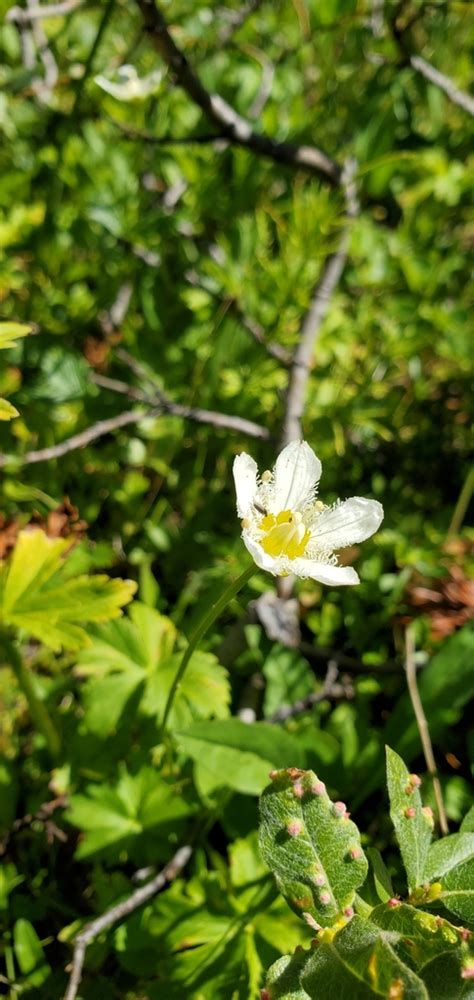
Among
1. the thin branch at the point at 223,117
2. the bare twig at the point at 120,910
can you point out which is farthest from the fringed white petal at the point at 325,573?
the thin branch at the point at 223,117

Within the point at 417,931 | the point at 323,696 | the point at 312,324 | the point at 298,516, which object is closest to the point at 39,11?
the point at 312,324

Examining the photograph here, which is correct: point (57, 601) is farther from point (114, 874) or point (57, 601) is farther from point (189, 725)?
point (114, 874)

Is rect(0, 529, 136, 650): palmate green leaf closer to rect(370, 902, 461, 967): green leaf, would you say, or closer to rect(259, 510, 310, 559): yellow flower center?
rect(259, 510, 310, 559): yellow flower center

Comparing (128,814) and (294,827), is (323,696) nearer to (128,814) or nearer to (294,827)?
(128,814)

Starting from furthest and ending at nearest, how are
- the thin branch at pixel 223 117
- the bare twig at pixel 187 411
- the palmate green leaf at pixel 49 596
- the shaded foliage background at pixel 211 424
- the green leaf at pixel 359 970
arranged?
the bare twig at pixel 187 411, the thin branch at pixel 223 117, the shaded foliage background at pixel 211 424, the palmate green leaf at pixel 49 596, the green leaf at pixel 359 970

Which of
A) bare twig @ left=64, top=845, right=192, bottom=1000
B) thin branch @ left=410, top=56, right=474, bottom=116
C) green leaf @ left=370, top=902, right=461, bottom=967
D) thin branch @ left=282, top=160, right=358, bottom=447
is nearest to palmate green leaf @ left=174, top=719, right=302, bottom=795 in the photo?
bare twig @ left=64, top=845, right=192, bottom=1000

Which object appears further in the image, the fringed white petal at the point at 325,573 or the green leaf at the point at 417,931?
the fringed white petal at the point at 325,573

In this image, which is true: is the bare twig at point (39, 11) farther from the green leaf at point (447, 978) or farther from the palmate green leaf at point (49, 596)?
the green leaf at point (447, 978)
